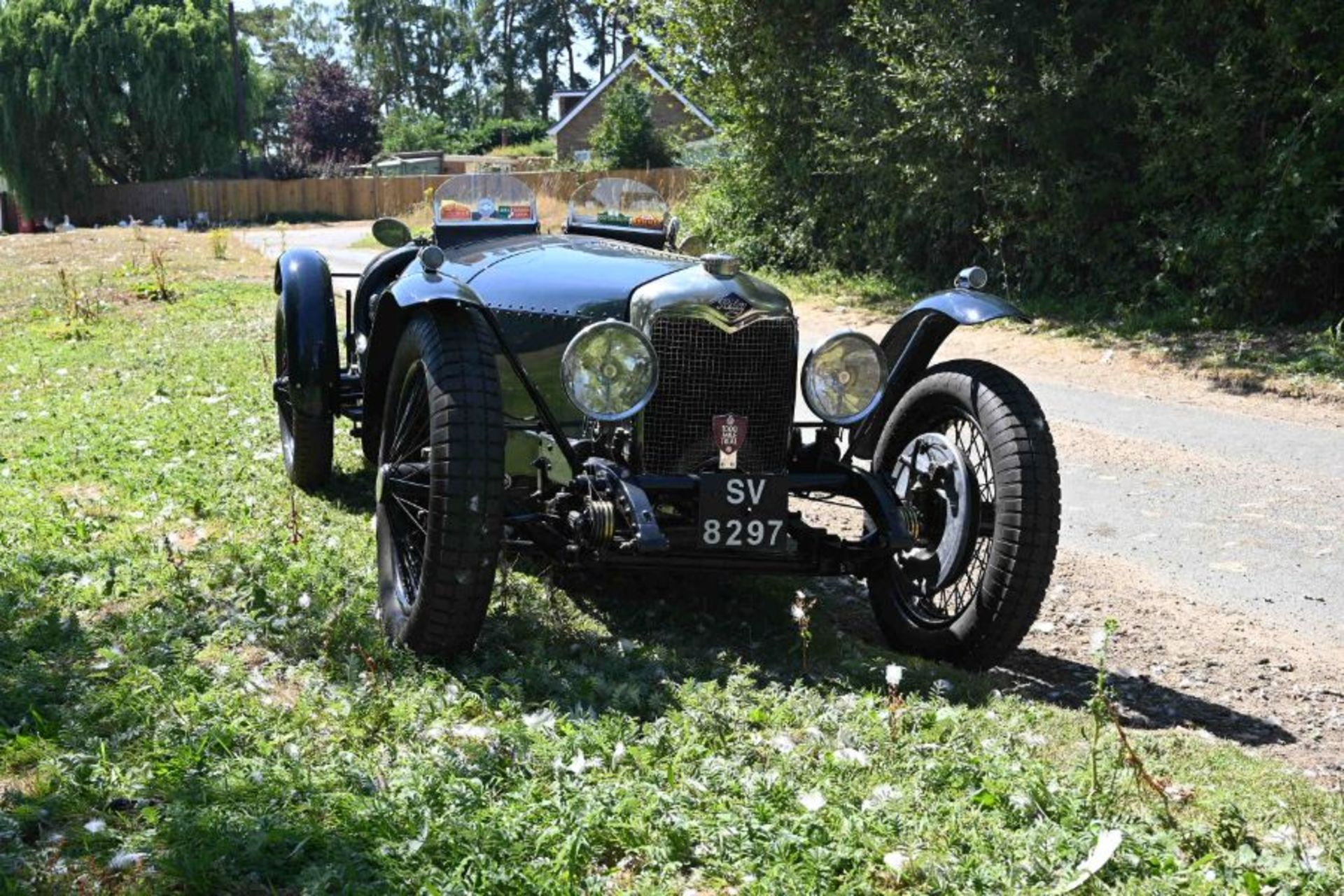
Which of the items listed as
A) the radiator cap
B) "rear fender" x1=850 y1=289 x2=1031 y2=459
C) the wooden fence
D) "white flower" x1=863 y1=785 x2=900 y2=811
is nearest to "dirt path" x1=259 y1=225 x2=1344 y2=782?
"rear fender" x1=850 y1=289 x2=1031 y2=459

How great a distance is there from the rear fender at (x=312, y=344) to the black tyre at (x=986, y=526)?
3.23m

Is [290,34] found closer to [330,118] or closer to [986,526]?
[330,118]

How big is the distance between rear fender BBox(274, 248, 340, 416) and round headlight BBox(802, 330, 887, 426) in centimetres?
305

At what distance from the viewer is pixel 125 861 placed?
3156 mm

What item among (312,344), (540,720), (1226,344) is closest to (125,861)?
(540,720)

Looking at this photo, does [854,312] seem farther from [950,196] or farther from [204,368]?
[204,368]

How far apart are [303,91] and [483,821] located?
241ft

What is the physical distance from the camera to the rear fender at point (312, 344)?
23.7 feet

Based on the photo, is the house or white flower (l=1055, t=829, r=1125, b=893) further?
the house

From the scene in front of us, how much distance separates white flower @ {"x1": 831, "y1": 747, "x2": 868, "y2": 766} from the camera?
12.5 feet

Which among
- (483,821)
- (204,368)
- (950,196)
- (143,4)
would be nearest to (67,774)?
(483,821)

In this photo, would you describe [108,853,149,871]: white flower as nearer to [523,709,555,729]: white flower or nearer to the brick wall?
[523,709,555,729]: white flower

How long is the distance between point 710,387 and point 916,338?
1.05 metres

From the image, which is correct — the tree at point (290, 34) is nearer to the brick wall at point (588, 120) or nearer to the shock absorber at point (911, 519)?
the brick wall at point (588, 120)
